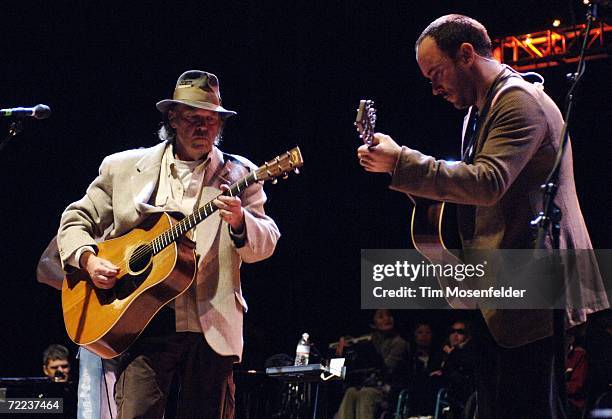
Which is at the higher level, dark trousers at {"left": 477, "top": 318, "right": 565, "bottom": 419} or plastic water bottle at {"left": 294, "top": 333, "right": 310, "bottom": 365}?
plastic water bottle at {"left": 294, "top": 333, "right": 310, "bottom": 365}

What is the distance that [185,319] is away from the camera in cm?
342

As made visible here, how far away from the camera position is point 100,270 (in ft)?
11.8

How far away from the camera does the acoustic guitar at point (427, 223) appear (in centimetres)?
258

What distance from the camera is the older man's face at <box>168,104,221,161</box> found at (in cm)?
374

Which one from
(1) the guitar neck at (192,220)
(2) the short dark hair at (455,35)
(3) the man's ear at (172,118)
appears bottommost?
(1) the guitar neck at (192,220)

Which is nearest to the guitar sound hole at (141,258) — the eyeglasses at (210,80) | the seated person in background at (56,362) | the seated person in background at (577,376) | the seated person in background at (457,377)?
the eyeglasses at (210,80)

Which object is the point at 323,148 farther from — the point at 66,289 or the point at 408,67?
the point at 66,289

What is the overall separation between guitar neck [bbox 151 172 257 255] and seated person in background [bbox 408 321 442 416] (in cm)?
570

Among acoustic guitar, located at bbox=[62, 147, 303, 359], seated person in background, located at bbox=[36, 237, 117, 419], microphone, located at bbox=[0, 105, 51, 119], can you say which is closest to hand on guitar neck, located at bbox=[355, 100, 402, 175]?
acoustic guitar, located at bbox=[62, 147, 303, 359]

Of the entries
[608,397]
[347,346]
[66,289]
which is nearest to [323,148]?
[347,346]

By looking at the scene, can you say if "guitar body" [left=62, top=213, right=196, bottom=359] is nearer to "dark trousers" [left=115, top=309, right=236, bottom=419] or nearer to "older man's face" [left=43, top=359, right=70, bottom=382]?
"dark trousers" [left=115, top=309, right=236, bottom=419]

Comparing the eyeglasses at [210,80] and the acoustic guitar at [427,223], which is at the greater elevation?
the eyeglasses at [210,80]

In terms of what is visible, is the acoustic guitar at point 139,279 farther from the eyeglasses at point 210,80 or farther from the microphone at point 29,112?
the microphone at point 29,112

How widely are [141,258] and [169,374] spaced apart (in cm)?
53
